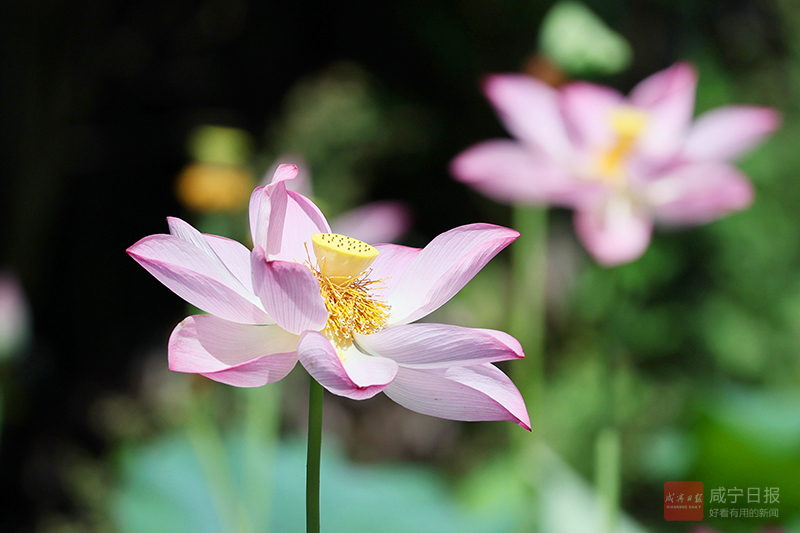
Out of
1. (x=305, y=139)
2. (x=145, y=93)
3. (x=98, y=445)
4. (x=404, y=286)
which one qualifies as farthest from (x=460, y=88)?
(x=404, y=286)

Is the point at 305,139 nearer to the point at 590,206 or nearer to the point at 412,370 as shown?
Result: the point at 590,206

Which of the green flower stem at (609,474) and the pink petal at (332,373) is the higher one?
the pink petal at (332,373)

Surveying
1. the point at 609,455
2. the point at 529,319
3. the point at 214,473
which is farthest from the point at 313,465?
the point at 529,319

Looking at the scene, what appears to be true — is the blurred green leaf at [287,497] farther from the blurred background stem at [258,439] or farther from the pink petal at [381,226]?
the pink petal at [381,226]

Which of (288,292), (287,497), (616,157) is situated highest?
(616,157)

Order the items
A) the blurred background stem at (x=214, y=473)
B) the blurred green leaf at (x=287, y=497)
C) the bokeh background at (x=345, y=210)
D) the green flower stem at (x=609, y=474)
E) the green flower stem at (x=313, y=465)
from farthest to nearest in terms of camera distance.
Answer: the bokeh background at (x=345, y=210) < the blurred green leaf at (x=287, y=497) < the blurred background stem at (x=214, y=473) < the green flower stem at (x=609, y=474) < the green flower stem at (x=313, y=465)

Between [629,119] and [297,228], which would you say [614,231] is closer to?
[629,119]

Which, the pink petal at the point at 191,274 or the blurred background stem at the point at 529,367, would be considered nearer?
the pink petal at the point at 191,274

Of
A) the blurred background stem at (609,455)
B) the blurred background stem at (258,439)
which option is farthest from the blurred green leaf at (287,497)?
the blurred background stem at (609,455)
